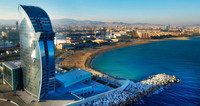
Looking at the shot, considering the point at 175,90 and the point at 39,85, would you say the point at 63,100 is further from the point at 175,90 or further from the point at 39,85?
the point at 175,90

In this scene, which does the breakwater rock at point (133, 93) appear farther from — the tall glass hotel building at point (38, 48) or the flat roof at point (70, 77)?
the tall glass hotel building at point (38, 48)

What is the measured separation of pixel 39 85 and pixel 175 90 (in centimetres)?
1593

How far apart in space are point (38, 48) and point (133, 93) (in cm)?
1123

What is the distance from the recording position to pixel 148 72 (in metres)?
27.6

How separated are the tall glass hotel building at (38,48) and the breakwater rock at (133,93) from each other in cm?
448

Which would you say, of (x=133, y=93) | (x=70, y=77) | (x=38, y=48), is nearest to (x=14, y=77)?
(x=38, y=48)

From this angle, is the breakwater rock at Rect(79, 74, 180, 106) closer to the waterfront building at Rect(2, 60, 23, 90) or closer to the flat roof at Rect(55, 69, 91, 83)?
the flat roof at Rect(55, 69, 91, 83)

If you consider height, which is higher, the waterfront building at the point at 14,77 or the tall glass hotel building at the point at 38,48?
the tall glass hotel building at the point at 38,48

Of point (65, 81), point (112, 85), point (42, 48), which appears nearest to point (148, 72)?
point (112, 85)

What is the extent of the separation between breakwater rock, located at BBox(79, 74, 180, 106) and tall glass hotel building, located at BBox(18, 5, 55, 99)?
4.48 meters

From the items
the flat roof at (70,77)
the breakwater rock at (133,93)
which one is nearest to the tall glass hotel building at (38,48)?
the flat roof at (70,77)

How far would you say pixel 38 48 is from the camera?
1402 cm

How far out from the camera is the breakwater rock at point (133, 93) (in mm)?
16005

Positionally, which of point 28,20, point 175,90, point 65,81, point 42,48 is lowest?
point 175,90
